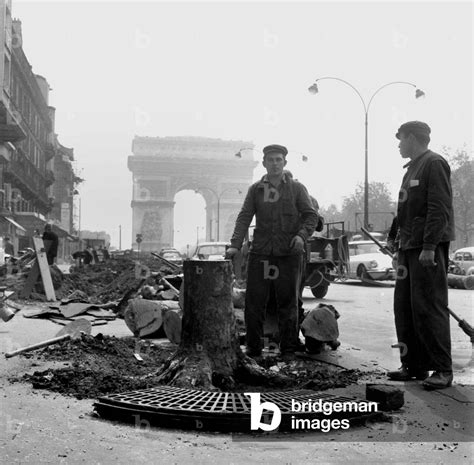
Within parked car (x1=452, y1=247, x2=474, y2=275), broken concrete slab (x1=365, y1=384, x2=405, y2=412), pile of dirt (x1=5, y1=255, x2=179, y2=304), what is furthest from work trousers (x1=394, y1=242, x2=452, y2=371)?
parked car (x1=452, y1=247, x2=474, y2=275)

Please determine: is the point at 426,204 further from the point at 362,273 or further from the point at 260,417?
the point at 362,273

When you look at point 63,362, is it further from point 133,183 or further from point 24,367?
point 133,183

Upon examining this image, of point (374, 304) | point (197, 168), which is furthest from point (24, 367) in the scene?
point (197, 168)

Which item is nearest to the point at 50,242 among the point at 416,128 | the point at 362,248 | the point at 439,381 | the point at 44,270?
the point at 44,270

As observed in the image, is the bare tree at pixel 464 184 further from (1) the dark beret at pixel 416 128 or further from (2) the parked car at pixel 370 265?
(1) the dark beret at pixel 416 128

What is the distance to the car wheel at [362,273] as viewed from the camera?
20.9 m

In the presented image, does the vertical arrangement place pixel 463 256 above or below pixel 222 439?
above

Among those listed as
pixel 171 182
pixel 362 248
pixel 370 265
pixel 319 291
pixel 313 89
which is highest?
pixel 171 182

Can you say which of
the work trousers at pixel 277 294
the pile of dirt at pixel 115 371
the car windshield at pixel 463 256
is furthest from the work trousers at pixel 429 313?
the car windshield at pixel 463 256

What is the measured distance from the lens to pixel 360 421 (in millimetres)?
3568

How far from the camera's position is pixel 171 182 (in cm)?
8600

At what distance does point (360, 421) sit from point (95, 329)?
5.32 m

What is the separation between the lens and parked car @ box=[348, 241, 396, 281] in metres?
20.9

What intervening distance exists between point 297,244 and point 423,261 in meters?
1.43
